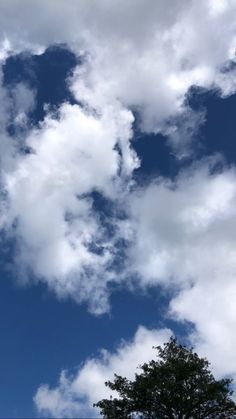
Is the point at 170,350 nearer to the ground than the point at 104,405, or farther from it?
farther from it

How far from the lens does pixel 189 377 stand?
56.1 meters

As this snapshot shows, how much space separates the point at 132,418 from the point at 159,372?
706cm

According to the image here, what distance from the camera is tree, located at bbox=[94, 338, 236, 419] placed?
178 ft

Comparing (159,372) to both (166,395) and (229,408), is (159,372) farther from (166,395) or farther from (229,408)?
(229,408)

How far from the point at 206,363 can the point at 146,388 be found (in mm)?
8444

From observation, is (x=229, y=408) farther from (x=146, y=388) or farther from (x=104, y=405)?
(x=104, y=405)

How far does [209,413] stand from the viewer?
54.4 meters

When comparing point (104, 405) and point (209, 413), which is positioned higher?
point (104, 405)

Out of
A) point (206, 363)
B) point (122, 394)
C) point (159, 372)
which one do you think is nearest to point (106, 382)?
point (122, 394)

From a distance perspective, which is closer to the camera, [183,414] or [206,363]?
[183,414]

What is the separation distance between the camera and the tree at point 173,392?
5441 cm

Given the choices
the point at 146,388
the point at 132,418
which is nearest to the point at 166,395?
the point at 146,388

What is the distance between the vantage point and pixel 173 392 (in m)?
54.7

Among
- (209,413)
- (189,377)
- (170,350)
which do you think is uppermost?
(170,350)
